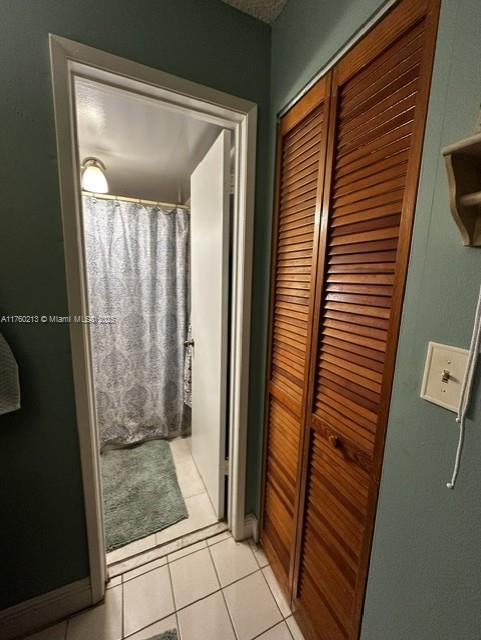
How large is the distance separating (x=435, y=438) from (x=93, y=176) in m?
2.09

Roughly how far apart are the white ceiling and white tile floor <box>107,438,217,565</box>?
6.46 ft

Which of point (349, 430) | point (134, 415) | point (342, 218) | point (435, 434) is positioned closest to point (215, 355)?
point (349, 430)

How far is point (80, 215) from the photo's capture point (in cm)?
92

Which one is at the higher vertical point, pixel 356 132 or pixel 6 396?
pixel 356 132

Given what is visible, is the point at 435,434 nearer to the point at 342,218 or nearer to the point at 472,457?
the point at 472,457

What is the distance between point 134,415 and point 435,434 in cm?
201

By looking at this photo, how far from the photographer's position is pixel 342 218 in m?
0.76

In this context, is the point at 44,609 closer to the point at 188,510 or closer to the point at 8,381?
the point at 188,510

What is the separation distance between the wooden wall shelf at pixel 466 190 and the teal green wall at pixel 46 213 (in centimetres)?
82

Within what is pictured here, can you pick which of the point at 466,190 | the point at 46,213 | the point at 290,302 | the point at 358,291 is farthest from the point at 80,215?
the point at 466,190

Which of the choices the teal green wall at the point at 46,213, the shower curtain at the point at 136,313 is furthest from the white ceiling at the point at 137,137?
the shower curtain at the point at 136,313

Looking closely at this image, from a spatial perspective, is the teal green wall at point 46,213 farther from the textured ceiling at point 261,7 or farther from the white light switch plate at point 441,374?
the white light switch plate at point 441,374

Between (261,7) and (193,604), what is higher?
(261,7)

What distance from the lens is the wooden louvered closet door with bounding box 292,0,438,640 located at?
1.93 feet
